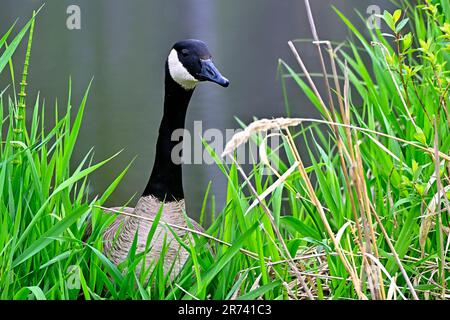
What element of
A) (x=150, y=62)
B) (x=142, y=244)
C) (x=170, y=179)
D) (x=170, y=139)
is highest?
(x=150, y=62)

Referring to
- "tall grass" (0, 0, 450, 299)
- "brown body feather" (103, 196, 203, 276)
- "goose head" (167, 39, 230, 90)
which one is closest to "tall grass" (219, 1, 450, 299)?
"tall grass" (0, 0, 450, 299)

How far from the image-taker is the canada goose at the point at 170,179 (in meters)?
2.14

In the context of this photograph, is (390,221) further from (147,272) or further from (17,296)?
(17,296)

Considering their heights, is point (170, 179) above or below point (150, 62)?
below

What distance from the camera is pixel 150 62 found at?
26.0ft

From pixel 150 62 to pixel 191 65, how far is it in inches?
222

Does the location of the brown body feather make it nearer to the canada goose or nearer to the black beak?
the canada goose

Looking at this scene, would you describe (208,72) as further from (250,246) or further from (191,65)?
(250,246)

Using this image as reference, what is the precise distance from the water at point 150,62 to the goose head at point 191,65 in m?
2.04

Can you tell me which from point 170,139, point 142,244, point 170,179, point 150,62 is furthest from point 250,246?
point 150,62

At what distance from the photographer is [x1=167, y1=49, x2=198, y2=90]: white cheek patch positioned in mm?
2421

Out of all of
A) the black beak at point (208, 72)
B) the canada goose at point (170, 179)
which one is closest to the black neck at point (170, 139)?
the canada goose at point (170, 179)

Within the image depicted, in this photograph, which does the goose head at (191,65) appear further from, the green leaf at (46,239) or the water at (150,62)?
the water at (150,62)

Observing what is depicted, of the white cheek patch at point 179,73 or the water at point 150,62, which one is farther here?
the water at point 150,62
